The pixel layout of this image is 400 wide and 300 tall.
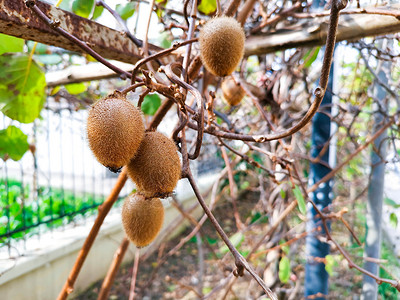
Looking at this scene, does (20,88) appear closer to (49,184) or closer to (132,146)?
(132,146)

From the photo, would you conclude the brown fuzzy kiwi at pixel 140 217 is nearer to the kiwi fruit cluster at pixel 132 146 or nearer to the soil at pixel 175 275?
the kiwi fruit cluster at pixel 132 146

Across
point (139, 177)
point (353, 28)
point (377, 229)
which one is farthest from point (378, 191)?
point (139, 177)

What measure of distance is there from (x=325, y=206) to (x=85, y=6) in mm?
999

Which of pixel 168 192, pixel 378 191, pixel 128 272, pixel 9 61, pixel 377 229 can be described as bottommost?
pixel 128 272

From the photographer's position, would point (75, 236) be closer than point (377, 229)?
No

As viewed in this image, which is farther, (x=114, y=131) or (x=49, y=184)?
(x=49, y=184)

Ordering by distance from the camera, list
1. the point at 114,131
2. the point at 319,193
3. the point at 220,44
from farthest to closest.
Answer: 1. the point at 319,193
2. the point at 220,44
3. the point at 114,131

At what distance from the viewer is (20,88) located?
0.68m

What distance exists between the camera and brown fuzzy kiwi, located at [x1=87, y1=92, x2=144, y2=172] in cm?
40

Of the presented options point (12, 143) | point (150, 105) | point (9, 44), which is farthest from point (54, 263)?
point (9, 44)

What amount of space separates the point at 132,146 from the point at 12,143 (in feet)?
1.59

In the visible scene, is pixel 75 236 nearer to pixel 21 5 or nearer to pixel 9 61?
pixel 9 61

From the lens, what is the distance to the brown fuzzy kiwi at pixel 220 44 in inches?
21.3

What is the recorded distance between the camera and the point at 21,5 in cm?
45
